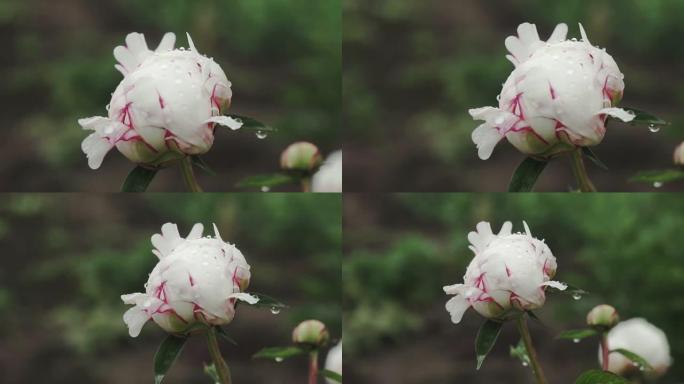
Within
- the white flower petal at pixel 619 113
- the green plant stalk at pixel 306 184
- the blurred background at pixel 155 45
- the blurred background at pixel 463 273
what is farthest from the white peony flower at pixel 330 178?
the blurred background at pixel 155 45

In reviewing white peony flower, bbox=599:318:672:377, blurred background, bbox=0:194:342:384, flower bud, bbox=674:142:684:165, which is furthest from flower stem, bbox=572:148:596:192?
blurred background, bbox=0:194:342:384

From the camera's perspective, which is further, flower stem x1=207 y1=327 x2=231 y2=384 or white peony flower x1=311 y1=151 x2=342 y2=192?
white peony flower x1=311 y1=151 x2=342 y2=192

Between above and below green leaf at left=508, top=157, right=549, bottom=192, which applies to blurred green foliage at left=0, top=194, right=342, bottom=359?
above

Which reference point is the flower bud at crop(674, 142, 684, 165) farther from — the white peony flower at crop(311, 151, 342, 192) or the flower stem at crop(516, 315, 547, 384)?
the white peony flower at crop(311, 151, 342, 192)

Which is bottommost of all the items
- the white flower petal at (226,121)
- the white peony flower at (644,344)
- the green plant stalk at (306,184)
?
the white peony flower at (644,344)

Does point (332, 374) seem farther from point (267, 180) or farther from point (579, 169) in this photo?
point (579, 169)

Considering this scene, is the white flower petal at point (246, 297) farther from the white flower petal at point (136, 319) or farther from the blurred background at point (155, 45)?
the blurred background at point (155, 45)

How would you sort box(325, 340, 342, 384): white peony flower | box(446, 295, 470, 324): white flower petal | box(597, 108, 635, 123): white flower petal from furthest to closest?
1. box(325, 340, 342, 384): white peony flower
2. box(446, 295, 470, 324): white flower petal
3. box(597, 108, 635, 123): white flower petal
